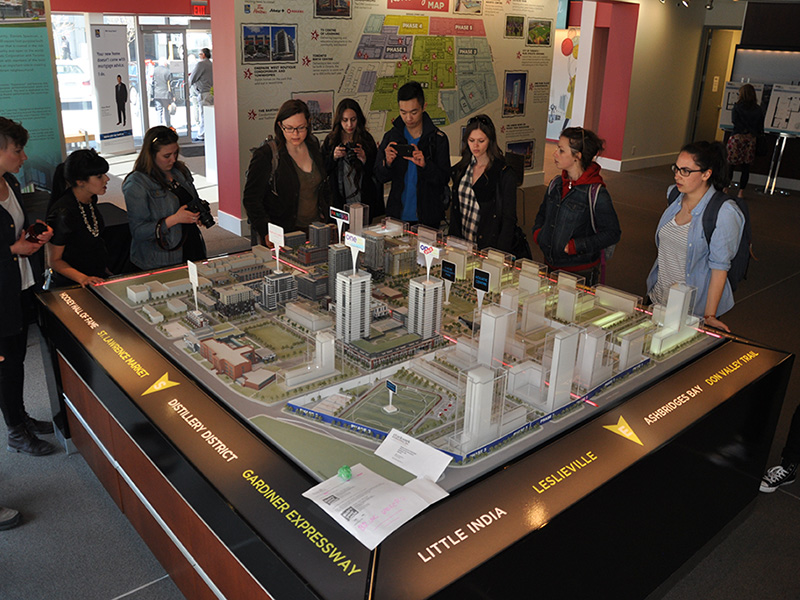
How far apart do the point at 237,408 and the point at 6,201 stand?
185cm

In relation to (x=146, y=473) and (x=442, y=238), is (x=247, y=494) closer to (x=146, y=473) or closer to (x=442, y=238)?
(x=146, y=473)

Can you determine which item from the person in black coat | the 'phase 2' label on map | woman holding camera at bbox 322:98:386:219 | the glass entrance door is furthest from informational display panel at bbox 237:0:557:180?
the glass entrance door

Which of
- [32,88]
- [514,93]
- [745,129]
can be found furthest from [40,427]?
[745,129]

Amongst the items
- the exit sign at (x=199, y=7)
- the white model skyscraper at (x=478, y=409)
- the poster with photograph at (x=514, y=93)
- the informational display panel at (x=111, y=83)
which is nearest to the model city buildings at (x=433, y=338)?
the white model skyscraper at (x=478, y=409)

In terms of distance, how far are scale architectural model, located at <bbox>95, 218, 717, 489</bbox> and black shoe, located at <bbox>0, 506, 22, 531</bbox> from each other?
1061mm

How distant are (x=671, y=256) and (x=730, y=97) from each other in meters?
9.71

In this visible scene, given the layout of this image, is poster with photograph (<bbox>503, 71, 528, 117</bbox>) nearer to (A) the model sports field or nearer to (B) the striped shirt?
(B) the striped shirt

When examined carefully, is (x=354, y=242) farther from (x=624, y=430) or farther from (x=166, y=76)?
(x=166, y=76)

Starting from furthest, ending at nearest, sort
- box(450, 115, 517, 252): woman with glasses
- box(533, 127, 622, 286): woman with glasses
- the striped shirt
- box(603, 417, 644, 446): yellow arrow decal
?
1. box(450, 115, 517, 252): woman with glasses
2. box(533, 127, 622, 286): woman with glasses
3. the striped shirt
4. box(603, 417, 644, 446): yellow arrow decal

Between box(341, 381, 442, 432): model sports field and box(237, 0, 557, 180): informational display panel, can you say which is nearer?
box(341, 381, 442, 432): model sports field

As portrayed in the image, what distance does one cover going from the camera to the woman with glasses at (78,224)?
354cm

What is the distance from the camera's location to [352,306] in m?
2.77

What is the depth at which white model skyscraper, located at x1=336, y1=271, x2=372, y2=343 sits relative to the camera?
2.74m

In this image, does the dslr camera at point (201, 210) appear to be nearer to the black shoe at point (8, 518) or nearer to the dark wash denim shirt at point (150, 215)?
the dark wash denim shirt at point (150, 215)
